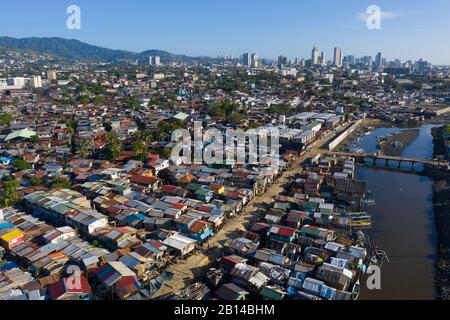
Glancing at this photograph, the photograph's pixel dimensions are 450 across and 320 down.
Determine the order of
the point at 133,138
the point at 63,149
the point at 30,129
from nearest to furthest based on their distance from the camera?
the point at 63,149 → the point at 133,138 → the point at 30,129

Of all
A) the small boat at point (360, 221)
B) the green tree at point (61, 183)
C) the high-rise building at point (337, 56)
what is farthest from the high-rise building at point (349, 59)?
the green tree at point (61, 183)

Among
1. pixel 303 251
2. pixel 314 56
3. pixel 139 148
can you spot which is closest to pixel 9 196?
pixel 139 148

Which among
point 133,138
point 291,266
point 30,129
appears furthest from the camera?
point 30,129

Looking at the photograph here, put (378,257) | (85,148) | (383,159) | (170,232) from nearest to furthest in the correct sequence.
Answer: (378,257)
(170,232)
(85,148)
(383,159)

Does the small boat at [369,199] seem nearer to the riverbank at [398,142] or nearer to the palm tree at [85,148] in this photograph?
the riverbank at [398,142]

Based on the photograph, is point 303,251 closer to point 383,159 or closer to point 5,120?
point 383,159
